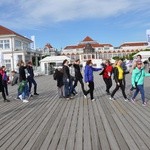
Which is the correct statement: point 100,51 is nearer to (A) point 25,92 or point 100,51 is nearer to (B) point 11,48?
(B) point 11,48

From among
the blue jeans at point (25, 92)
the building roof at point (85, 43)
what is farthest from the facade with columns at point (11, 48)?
the building roof at point (85, 43)

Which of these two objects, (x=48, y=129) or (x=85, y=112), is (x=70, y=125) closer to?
(x=48, y=129)

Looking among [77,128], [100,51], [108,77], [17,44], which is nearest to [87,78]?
[108,77]

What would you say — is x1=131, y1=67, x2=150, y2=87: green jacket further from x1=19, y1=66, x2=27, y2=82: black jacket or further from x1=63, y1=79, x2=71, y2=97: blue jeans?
x1=19, y1=66, x2=27, y2=82: black jacket

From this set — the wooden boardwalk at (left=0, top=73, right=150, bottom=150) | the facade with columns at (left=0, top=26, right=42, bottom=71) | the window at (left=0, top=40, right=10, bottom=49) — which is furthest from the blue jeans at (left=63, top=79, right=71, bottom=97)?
the window at (left=0, top=40, right=10, bottom=49)

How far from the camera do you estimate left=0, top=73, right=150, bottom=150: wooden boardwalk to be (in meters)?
5.79

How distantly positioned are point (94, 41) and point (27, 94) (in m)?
147

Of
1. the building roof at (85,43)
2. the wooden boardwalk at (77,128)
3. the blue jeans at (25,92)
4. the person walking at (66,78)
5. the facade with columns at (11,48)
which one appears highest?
the building roof at (85,43)

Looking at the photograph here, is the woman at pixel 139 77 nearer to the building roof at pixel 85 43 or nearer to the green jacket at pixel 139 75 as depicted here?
the green jacket at pixel 139 75

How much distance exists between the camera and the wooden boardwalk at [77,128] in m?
5.79

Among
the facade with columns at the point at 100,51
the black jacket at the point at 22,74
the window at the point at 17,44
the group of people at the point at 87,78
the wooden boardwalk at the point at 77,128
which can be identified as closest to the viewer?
the wooden boardwalk at the point at 77,128

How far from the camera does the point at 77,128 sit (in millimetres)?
7145

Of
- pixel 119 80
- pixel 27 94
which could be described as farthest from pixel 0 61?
pixel 119 80

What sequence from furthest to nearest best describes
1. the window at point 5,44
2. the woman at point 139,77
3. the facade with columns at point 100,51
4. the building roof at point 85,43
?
the building roof at point 85,43, the facade with columns at point 100,51, the window at point 5,44, the woman at point 139,77
